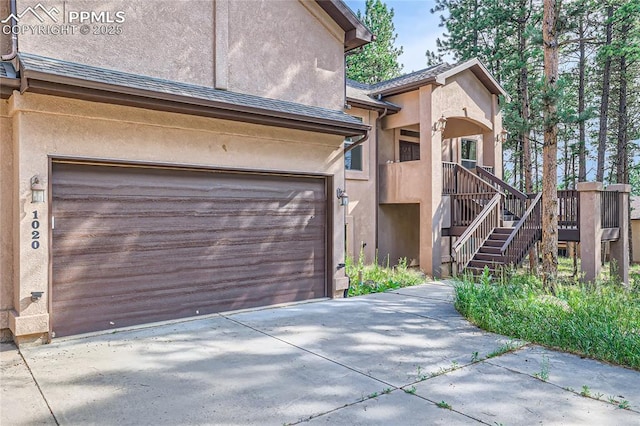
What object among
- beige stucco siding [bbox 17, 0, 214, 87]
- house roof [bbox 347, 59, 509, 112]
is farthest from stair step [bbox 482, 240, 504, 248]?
beige stucco siding [bbox 17, 0, 214, 87]

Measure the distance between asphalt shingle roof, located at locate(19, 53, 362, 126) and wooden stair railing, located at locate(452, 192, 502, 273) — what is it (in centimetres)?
550

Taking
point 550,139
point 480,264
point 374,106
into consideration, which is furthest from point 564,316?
point 374,106

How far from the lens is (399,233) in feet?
52.9

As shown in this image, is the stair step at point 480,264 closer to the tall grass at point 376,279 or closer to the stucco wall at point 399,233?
the tall grass at point 376,279

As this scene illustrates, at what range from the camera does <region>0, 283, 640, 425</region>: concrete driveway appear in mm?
3861

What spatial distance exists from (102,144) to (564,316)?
729cm

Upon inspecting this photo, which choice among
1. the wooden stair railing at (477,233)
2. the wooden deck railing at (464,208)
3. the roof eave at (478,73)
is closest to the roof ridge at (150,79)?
the wooden stair railing at (477,233)

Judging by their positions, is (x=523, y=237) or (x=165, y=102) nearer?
(x=165, y=102)

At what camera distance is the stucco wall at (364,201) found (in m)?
14.1

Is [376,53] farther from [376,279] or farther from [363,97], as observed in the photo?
[376,279]

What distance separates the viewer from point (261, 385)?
4.51 m

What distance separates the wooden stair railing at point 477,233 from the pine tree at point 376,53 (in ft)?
55.8

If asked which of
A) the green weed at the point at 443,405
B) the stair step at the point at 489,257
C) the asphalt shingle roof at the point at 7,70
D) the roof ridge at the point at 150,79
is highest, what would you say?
the roof ridge at the point at 150,79

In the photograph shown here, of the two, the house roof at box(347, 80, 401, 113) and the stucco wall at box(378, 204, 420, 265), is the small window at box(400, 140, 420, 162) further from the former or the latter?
the house roof at box(347, 80, 401, 113)
